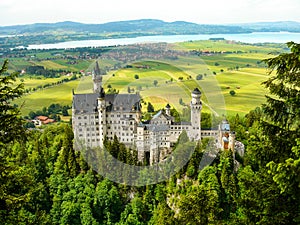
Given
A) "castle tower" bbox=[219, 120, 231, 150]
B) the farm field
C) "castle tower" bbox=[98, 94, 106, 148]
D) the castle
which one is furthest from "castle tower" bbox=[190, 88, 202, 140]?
"castle tower" bbox=[98, 94, 106, 148]

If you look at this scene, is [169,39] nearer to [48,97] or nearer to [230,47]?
[230,47]

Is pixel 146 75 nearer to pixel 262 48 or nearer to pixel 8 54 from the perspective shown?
pixel 262 48

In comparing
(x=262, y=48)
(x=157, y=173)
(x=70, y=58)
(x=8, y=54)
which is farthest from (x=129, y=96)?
(x=8, y=54)

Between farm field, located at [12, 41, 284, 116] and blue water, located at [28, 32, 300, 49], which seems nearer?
farm field, located at [12, 41, 284, 116]

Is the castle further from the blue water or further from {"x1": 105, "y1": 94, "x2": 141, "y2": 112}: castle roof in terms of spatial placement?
the blue water

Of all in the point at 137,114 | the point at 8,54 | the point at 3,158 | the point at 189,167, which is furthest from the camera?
the point at 8,54

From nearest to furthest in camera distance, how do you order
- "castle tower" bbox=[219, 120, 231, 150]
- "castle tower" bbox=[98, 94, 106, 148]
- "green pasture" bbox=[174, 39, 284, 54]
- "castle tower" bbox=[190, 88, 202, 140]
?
"castle tower" bbox=[219, 120, 231, 150] → "castle tower" bbox=[190, 88, 202, 140] → "castle tower" bbox=[98, 94, 106, 148] → "green pasture" bbox=[174, 39, 284, 54]

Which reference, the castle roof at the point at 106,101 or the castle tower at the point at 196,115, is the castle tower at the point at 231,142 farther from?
the castle roof at the point at 106,101

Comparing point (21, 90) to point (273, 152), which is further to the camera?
point (21, 90)
